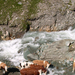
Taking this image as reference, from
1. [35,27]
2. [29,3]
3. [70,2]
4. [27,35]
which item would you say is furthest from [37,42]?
[70,2]

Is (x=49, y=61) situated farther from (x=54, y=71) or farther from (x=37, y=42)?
(x=37, y=42)

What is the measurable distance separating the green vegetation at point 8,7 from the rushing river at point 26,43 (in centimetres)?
497

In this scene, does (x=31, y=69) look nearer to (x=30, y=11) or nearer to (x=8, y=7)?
(x=30, y=11)

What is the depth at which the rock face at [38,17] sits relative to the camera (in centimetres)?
1878

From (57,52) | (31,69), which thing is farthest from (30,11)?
(31,69)

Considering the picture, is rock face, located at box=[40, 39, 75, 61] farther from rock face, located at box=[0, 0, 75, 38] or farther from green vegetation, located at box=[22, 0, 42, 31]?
green vegetation, located at box=[22, 0, 42, 31]

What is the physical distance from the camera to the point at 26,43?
53.3 ft

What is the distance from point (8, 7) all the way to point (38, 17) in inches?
229

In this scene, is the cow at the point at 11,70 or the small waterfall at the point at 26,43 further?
the small waterfall at the point at 26,43

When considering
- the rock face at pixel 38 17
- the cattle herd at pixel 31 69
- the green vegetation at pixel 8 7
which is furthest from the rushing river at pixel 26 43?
the green vegetation at pixel 8 7

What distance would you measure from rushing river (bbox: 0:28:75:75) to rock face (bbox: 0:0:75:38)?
131 cm

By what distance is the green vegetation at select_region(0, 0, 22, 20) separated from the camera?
765 inches

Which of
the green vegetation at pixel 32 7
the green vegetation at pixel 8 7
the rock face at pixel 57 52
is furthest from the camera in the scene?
the green vegetation at pixel 32 7

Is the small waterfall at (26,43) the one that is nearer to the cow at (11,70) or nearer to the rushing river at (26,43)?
the rushing river at (26,43)
